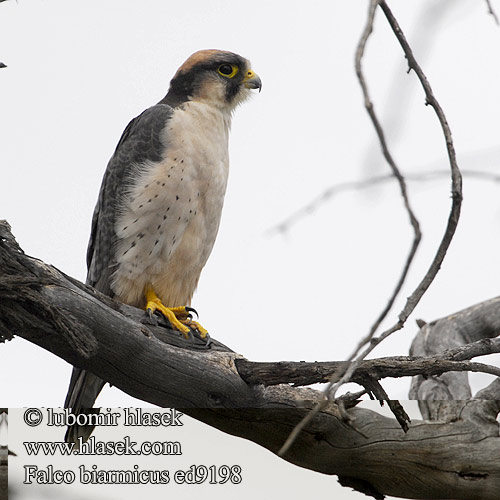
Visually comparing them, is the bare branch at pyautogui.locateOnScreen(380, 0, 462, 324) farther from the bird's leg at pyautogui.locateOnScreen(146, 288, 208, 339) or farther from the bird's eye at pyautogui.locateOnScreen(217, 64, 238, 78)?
the bird's eye at pyautogui.locateOnScreen(217, 64, 238, 78)

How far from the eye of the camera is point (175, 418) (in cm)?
327

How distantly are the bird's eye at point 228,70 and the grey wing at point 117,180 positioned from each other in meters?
0.49

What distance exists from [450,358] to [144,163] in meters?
1.84

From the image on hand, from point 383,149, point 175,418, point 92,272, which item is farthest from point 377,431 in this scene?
point 383,149

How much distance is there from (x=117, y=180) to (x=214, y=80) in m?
0.93

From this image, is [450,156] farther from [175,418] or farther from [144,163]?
[144,163]

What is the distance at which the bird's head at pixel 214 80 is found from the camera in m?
4.36

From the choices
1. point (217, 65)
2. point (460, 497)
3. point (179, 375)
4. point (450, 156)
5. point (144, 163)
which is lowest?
point (460, 497)

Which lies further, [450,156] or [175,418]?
[175,418]

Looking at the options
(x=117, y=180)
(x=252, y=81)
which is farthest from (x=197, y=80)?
(x=117, y=180)

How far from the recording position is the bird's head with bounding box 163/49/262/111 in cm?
436

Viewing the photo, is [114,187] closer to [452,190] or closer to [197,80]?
[197,80]

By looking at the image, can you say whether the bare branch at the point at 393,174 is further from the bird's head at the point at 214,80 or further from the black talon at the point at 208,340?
the bird's head at the point at 214,80

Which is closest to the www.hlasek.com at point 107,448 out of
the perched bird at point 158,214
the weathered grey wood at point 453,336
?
the perched bird at point 158,214
